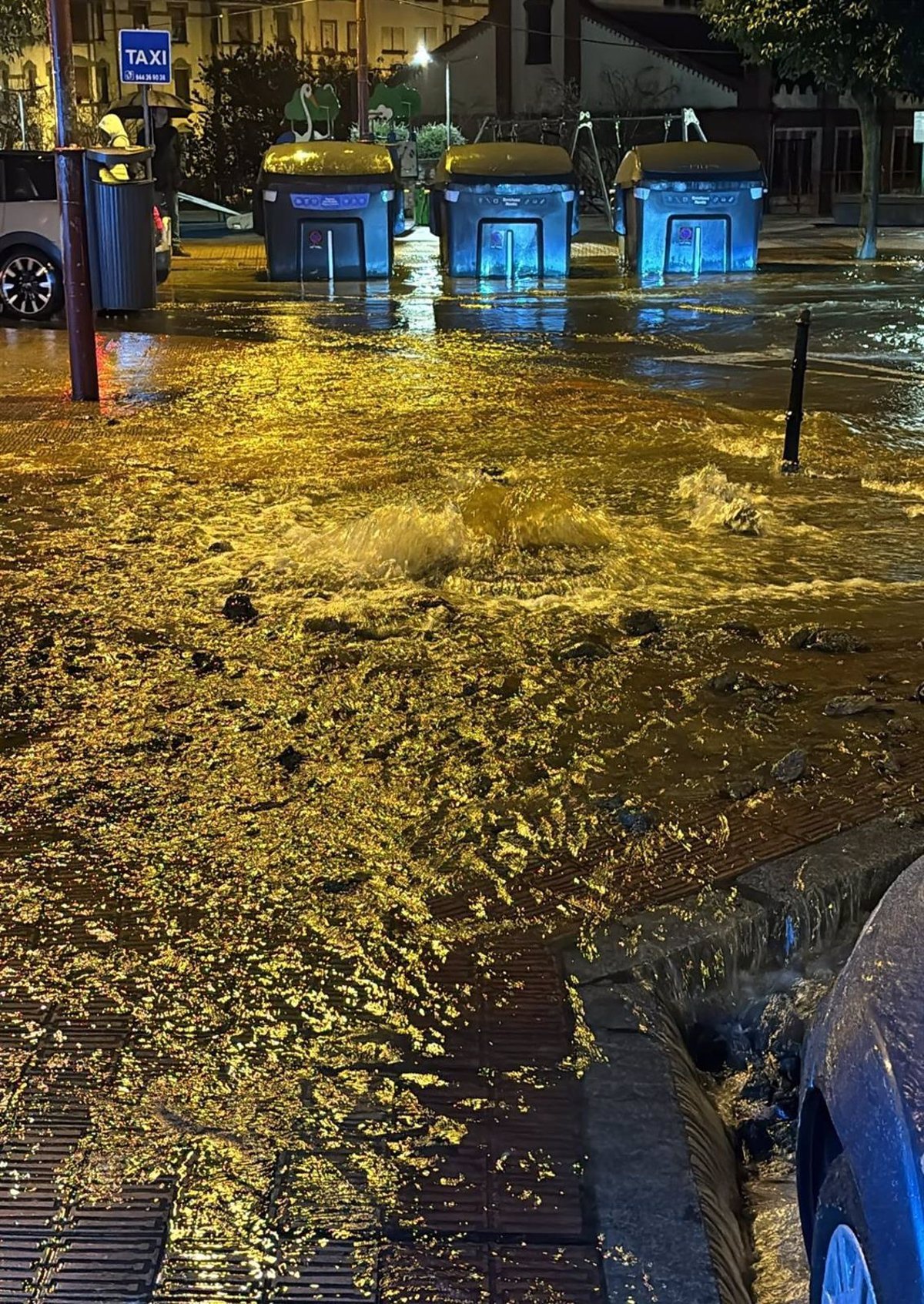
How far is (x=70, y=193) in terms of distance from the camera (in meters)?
11.0

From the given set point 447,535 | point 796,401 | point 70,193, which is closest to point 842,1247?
point 447,535

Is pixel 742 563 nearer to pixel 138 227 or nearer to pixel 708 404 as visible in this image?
pixel 708 404

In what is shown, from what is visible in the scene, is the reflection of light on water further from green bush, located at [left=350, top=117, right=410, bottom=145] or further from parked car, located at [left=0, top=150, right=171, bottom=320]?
green bush, located at [left=350, top=117, right=410, bottom=145]

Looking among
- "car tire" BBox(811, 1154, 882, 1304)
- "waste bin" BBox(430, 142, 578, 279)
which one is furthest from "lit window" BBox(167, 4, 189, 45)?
"car tire" BBox(811, 1154, 882, 1304)

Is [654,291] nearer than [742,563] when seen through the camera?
No

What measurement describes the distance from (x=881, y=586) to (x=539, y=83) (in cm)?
4326

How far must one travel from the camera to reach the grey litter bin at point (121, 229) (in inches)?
645

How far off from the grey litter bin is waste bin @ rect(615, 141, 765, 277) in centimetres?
797

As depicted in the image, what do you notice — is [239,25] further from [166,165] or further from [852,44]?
[852,44]

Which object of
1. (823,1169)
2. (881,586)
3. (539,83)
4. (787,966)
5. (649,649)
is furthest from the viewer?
(539,83)

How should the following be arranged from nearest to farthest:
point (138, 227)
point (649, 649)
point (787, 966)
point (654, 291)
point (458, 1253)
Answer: point (458, 1253) → point (787, 966) → point (649, 649) → point (138, 227) → point (654, 291)

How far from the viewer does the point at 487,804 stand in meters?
4.68

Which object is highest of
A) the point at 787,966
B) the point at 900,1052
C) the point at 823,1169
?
the point at 900,1052

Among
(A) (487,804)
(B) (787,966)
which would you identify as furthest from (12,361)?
(B) (787,966)
